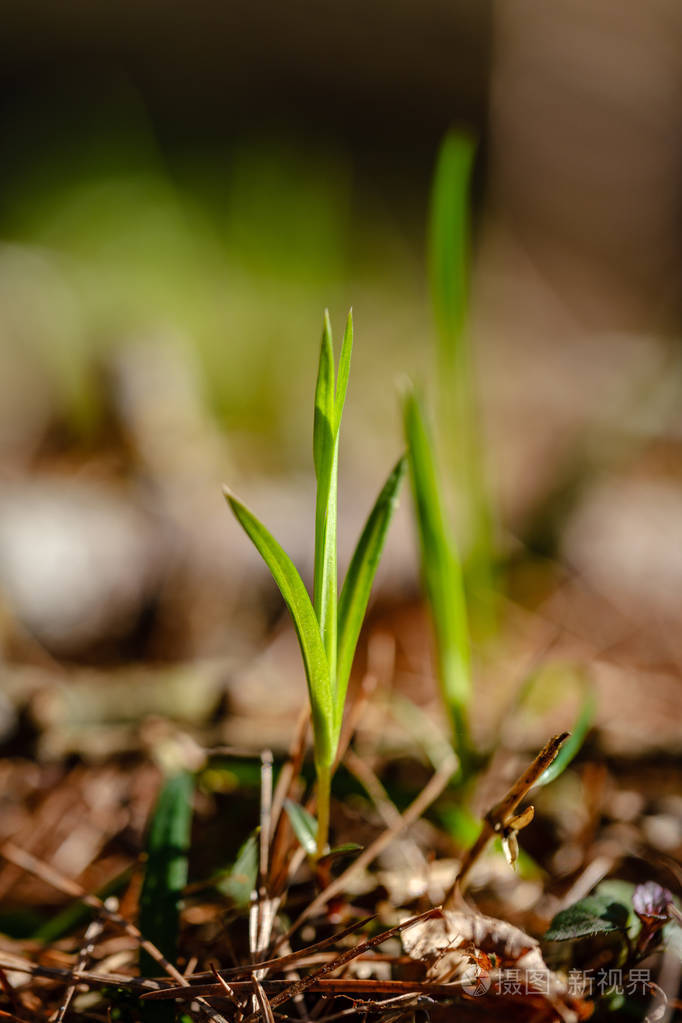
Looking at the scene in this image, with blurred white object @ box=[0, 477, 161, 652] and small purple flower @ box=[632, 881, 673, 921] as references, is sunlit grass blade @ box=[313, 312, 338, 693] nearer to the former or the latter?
small purple flower @ box=[632, 881, 673, 921]

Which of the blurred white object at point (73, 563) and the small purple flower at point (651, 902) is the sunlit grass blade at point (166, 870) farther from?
the blurred white object at point (73, 563)

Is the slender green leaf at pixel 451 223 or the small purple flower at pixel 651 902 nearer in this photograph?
the small purple flower at pixel 651 902

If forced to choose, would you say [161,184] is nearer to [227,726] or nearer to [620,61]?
[227,726]

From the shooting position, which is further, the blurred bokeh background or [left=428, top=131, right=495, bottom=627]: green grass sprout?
the blurred bokeh background

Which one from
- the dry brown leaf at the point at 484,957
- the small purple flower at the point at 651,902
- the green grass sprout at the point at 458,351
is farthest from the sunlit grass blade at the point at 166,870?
the green grass sprout at the point at 458,351

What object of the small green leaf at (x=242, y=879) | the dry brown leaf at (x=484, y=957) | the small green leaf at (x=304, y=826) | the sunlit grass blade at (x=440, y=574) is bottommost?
the dry brown leaf at (x=484, y=957)

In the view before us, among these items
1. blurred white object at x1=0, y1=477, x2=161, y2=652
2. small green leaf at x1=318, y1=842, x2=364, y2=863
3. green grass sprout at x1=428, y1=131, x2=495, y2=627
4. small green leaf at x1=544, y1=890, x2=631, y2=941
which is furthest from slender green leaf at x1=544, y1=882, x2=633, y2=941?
blurred white object at x1=0, y1=477, x2=161, y2=652

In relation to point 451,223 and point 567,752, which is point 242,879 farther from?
point 451,223
